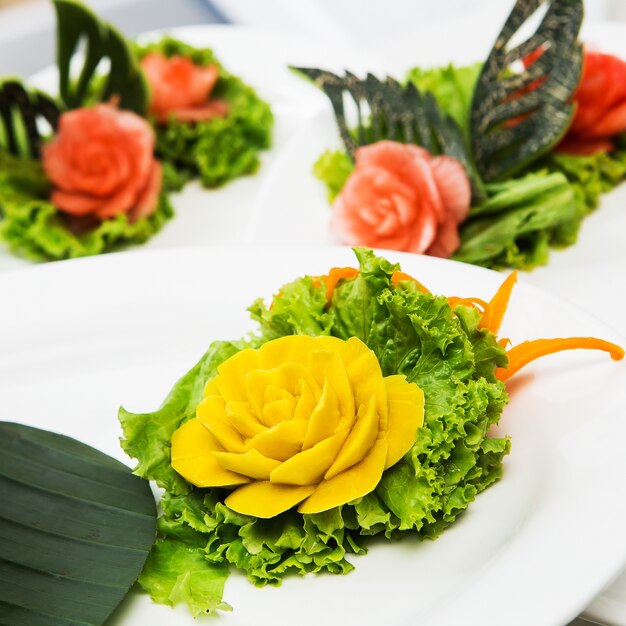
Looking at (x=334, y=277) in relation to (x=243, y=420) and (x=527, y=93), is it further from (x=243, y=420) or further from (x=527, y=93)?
(x=527, y=93)

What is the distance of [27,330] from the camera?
5.04 ft

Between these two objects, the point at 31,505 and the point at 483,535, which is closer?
the point at 483,535

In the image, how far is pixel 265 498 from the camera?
107 centimetres

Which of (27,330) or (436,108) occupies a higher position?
(436,108)

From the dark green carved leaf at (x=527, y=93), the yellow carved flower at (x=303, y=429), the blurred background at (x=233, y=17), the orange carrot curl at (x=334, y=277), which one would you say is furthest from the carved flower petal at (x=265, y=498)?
the blurred background at (x=233, y=17)

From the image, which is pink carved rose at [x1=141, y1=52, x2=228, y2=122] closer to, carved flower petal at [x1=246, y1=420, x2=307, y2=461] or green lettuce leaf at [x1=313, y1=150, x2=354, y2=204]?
green lettuce leaf at [x1=313, y1=150, x2=354, y2=204]

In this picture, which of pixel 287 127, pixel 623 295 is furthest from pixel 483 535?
pixel 287 127

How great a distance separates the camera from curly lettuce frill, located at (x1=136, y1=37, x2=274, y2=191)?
8.07 ft

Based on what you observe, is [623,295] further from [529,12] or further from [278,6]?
[278,6]

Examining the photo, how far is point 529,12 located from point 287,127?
1103 millimetres

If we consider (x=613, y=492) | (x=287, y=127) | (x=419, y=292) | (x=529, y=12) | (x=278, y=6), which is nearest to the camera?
(x=613, y=492)

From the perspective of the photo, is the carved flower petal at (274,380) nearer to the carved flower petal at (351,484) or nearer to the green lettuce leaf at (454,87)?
the carved flower petal at (351,484)

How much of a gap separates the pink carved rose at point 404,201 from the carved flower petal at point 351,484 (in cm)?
76

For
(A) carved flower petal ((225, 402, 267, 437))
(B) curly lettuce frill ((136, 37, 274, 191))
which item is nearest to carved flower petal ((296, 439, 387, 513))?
(A) carved flower petal ((225, 402, 267, 437))
